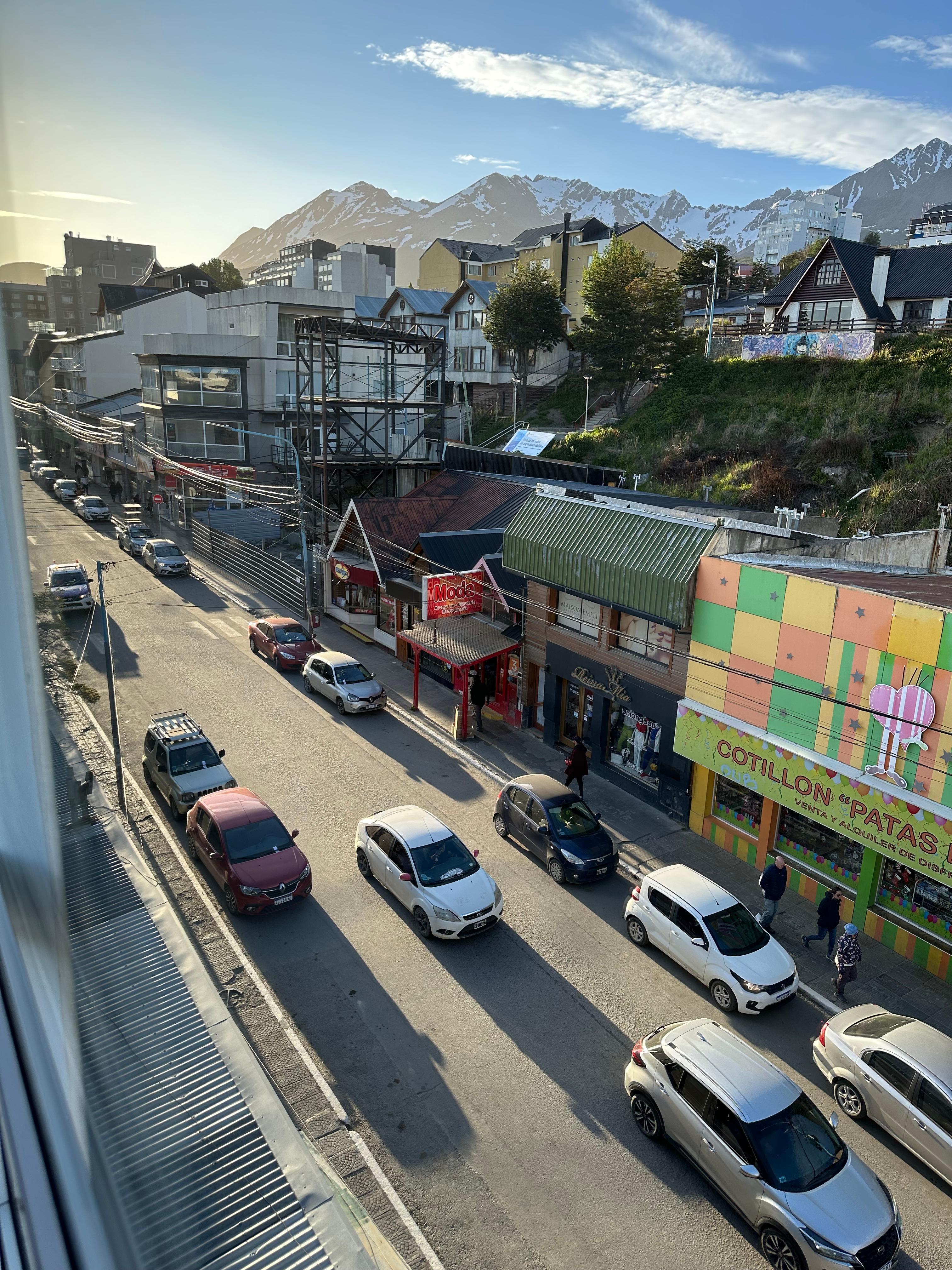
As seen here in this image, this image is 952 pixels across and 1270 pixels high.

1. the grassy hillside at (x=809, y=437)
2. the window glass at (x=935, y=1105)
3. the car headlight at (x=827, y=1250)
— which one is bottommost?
the car headlight at (x=827, y=1250)

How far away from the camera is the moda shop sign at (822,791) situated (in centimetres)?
1305

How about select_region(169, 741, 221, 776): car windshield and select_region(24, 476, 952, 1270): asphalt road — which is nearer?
select_region(24, 476, 952, 1270): asphalt road

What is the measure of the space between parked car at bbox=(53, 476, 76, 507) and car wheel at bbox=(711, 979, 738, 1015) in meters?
11.8

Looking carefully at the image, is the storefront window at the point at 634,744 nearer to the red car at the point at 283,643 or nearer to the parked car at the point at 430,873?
the parked car at the point at 430,873

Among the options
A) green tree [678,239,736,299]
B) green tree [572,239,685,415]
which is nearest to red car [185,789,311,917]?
green tree [572,239,685,415]

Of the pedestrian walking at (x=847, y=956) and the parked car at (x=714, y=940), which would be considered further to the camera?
the pedestrian walking at (x=847, y=956)

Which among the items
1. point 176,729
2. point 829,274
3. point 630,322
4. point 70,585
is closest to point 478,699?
point 176,729

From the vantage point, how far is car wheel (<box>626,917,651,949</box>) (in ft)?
46.4

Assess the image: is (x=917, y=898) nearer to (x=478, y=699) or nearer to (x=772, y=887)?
(x=772, y=887)

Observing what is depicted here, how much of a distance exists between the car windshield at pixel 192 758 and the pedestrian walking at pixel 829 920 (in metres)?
12.1

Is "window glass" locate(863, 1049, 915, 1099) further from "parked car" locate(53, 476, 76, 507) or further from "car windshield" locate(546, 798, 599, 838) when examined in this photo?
"parked car" locate(53, 476, 76, 507)

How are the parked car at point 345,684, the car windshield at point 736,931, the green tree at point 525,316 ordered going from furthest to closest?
the green tree at point 525,316, the parked car at point 345,684, the car windshield at point 736,931

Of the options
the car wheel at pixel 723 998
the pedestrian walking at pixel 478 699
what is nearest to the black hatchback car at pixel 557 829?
the car wheel at pixel 723 998

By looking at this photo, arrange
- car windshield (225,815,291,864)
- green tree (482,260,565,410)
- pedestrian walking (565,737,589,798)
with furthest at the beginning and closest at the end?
green tree (482,260,565,410)
pedestrian walking (565,737,589,798)
car windshield (225,815,291,864)
